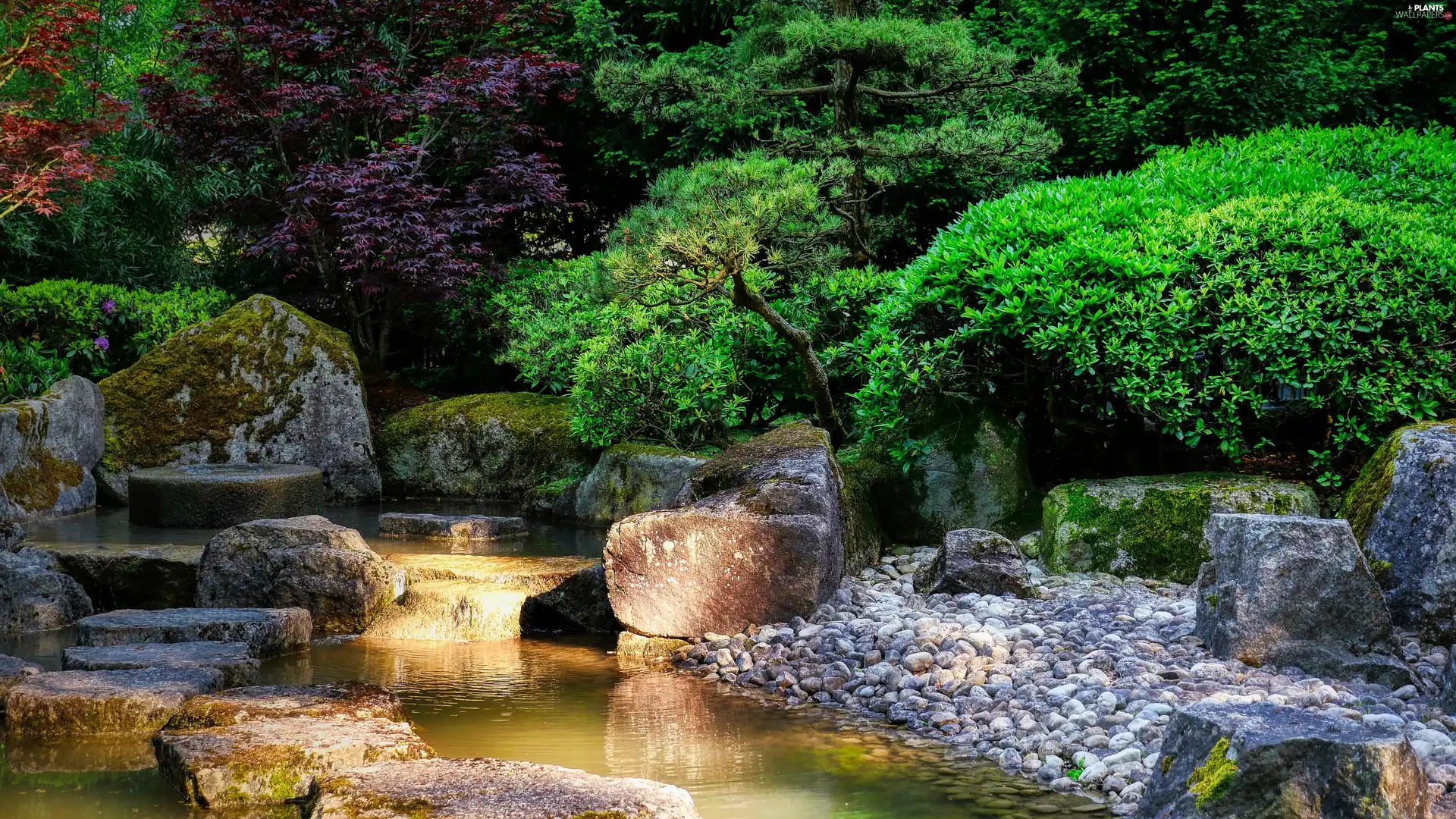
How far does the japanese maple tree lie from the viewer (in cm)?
1077

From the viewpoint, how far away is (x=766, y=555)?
5797mm

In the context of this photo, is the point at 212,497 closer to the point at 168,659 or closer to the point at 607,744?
the point at 168,659

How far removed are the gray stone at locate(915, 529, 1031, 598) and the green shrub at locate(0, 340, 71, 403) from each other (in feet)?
24.1

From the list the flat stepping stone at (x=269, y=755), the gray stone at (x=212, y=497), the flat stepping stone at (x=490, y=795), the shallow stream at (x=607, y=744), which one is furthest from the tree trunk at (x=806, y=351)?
the flat stepping stone at (x=490, y=795)

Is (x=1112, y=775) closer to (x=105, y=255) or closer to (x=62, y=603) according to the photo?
(x=62, y=603)

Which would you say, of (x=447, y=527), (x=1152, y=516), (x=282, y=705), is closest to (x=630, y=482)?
(x=447, y=527)

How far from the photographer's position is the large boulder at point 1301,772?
2.78 metres

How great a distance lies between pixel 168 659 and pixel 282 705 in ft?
3.37

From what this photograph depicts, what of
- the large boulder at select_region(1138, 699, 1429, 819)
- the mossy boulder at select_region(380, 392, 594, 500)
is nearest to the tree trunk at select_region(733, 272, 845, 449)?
the mossy boulder at select_region(380, 392, 594, 500)

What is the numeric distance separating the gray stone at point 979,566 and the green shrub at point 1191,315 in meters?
1.16

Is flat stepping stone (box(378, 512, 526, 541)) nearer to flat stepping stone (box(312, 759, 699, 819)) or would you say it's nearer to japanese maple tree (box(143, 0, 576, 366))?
japanese maple tree (box(143, 0, 576, 366))

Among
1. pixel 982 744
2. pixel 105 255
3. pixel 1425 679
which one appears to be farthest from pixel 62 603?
pixel 105 255

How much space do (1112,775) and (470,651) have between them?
3.31 m

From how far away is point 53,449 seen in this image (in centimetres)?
877
